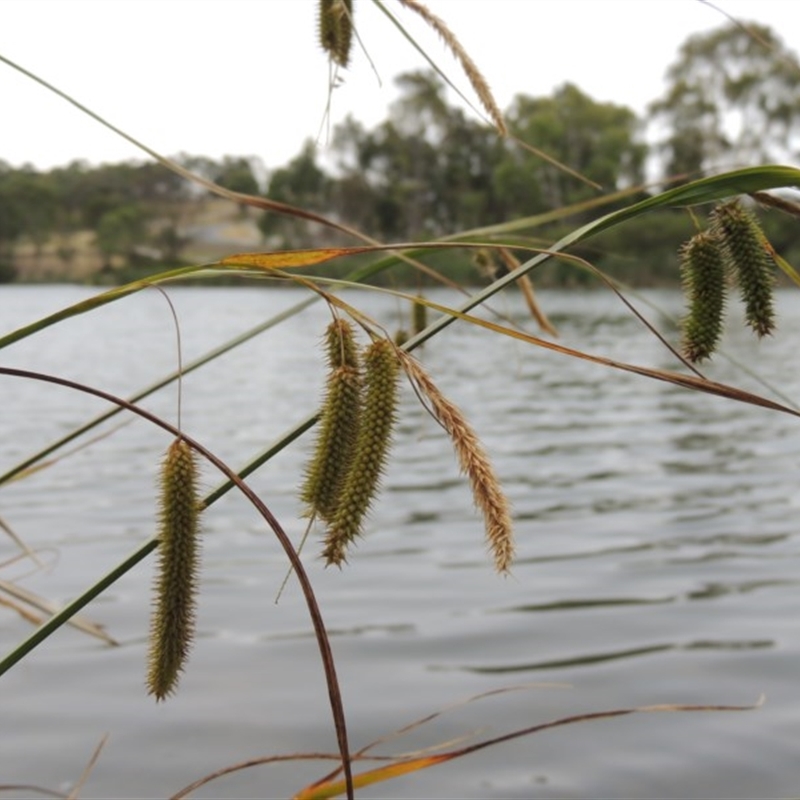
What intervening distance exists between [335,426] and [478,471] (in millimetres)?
175

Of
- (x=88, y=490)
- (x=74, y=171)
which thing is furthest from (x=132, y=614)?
(x=74, y=171)

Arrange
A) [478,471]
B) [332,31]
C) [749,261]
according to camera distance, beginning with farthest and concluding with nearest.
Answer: [332,31] → [749,261] → [478,471]

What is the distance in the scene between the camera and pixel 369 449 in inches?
50.8

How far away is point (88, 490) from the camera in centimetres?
827

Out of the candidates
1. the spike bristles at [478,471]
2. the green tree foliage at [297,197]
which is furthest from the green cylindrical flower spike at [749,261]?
the green tree foliage at [297,197]

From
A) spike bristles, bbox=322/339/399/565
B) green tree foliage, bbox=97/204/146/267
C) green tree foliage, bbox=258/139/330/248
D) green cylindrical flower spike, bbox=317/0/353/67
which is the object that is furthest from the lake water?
green tree foliage, bbox=97/204/146/267

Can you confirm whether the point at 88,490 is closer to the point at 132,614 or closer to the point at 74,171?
the point at 132,614

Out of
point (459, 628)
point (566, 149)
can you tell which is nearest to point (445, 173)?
point (566, 149)

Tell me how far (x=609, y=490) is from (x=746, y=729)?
15.3ft

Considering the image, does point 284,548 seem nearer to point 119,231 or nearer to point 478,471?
point 478,471

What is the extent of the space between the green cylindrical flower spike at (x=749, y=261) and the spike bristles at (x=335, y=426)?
46cm

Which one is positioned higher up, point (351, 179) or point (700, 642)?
point (351, 179)

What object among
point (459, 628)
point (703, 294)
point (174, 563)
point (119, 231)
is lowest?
point (459, 628)

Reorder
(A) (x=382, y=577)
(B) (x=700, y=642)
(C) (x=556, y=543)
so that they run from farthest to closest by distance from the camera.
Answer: (C) (x=556, y=543), (A) (x=382, y=577), (B) (x=700, y=642)
